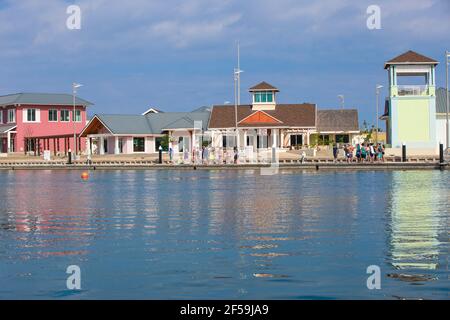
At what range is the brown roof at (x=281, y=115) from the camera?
81250 mm

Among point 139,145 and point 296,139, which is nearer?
point 296,139

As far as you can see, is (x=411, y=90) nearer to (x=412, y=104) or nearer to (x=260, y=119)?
(x=412, y=104)

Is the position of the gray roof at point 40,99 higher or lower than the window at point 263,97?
higher

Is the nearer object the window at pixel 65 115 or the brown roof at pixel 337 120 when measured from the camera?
the brown roof at pixel 337 120

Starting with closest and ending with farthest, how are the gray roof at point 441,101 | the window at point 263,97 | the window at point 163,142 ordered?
the gray roof at point 441,101
the window at point 263,97
the window at point 163,142

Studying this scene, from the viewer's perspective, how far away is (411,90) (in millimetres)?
66500

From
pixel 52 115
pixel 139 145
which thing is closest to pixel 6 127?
pixel 52 115

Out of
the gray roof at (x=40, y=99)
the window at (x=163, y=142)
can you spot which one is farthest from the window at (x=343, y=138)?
the gray roof at (x=40, y=99)

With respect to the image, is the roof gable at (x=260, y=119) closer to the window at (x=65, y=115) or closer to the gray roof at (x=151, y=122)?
the gray roof at (x=151, y=122)

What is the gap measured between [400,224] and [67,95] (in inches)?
3082

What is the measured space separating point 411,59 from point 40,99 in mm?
45142

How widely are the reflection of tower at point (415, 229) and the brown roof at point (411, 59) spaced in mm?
32396
